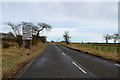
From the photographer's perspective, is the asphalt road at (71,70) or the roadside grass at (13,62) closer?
the asphalt road at (71,70)

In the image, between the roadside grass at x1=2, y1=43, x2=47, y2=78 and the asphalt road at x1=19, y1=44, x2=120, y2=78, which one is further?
the roadside grass at x1=2, y1=43, x2=47, y2=78

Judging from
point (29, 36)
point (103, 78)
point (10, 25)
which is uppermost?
point (10, 25)

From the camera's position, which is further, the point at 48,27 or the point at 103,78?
the point at 48,27

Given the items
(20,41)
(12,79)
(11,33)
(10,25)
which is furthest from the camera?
(10,25)

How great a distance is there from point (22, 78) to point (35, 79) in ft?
A: 2.06

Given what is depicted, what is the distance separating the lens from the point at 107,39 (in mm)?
154625

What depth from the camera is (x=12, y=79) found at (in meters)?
7.90

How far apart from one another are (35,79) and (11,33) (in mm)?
38058

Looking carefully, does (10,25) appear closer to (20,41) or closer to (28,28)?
(20,41)

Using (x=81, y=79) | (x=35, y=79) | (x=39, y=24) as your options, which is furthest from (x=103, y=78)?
(x=39, y=24)

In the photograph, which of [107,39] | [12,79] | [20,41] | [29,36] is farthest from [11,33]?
[107,39]

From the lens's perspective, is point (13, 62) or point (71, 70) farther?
point (13, 62)

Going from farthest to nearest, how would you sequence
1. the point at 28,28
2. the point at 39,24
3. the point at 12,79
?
the point at 39,24 < the point at 28,28 < the point at 12,79

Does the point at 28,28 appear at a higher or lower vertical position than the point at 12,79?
higher
